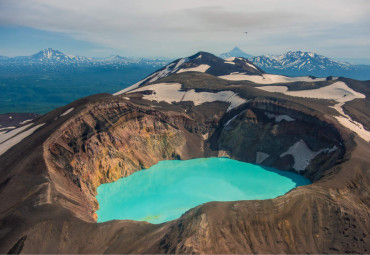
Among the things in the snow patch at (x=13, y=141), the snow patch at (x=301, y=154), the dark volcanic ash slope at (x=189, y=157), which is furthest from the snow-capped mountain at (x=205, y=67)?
the snow patch at (x=301, y=154)

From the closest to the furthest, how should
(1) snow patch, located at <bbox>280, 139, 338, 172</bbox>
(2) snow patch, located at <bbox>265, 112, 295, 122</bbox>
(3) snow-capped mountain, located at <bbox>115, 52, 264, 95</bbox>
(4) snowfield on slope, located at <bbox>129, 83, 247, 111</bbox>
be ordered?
1. (1) snow patch, located at <bbox>280, 139, 338, 172</bbox>
2. (2) snow patch, located at <bbox>265, 112, 295, 122</bbox>
3. (4) snowfield on slope, located at <bbox>129, 83, 247, 111</bbox>
4. (3) snow-capped mountain, located at <bbox>115, 52, 264, 95</bbox>

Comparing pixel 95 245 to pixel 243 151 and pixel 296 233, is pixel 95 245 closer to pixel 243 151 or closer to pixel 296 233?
pixel 296 233

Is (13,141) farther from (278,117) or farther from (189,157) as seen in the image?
(278,117)

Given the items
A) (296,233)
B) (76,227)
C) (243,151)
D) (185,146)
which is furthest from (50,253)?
(243,151)

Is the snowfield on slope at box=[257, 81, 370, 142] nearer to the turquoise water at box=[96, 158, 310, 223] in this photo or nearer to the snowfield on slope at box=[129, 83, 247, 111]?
the snowfield on slope at box=[129, 83, 247, 111]

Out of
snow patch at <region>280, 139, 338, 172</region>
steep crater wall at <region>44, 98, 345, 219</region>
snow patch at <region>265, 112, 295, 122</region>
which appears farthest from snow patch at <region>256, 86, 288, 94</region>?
snow patch at <region>280, 139, 338, 172</region>

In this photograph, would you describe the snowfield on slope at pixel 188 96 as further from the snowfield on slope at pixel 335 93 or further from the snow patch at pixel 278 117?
the snowfield on slope at pixel 335 93

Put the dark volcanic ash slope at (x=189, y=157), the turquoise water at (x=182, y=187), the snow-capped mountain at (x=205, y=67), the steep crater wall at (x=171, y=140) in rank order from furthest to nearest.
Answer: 1. the snow-capped mountain at (x=205, y=67)
2. the steep crater wall at (x=171, y=140)
3. the turquoise water at (x=182, y=187)
4. the dark volcanic ash slope at (x=189, y=157)
